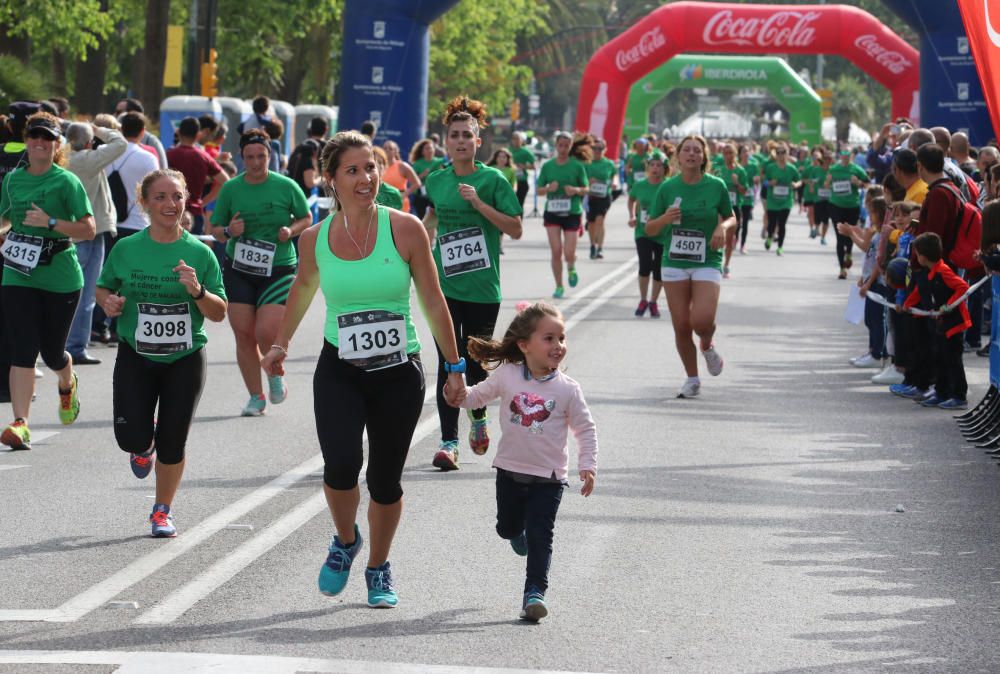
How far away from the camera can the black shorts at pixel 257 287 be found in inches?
451

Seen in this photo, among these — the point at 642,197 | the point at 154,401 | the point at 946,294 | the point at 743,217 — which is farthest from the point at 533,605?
the point at 743,217

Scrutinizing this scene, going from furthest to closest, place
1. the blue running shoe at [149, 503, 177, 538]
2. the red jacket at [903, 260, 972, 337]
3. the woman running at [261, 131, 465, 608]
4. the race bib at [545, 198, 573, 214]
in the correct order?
the race bib at [545, 198, 573, 214] < the red jacket at [903, 260, 972, 337] < the blue running shoe at [149, 503, 177, 538] < the woman running at [261, 131, 465, 608]

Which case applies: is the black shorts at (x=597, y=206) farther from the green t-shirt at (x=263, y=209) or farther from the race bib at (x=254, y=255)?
the race bib at (x=254, y=255)

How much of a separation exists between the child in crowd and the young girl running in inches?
263

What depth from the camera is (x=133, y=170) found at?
15.1 meters

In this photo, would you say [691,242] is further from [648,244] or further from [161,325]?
[648,244]

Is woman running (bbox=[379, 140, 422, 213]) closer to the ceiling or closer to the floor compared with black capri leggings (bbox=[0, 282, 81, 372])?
closer to the ceiling

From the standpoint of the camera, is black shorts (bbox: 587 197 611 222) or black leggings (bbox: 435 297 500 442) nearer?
black leggings (bbox: 435 297 500 442)

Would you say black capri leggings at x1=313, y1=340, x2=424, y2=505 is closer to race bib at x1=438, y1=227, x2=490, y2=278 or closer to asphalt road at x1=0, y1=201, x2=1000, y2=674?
asphalt road at x1=0, y1=201, x2=1000, y2=674

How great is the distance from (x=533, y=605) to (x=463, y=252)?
384cm

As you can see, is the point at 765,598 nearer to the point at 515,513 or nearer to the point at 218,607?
the point at 515,513

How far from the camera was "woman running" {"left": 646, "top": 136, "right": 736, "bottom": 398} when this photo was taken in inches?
503

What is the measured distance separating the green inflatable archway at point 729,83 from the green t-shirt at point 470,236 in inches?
1791

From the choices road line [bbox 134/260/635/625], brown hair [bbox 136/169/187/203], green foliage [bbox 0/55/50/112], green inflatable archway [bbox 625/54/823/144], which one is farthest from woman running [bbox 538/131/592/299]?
green inflatable archway [bbox 625/54/823/144]
